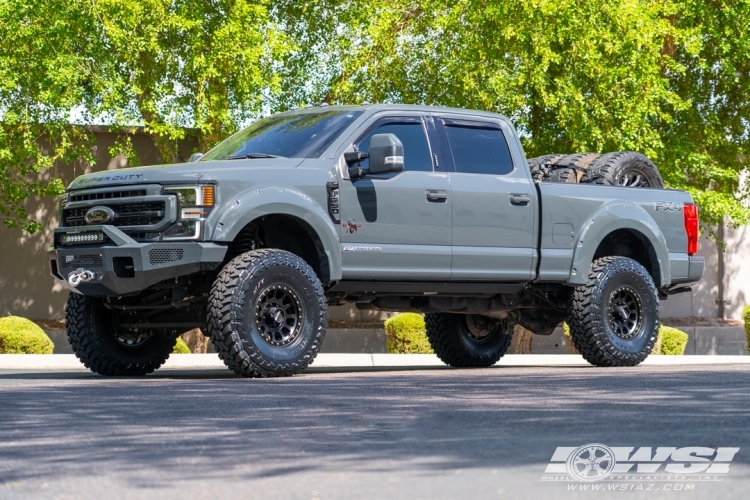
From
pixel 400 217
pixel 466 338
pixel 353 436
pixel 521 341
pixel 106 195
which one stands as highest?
pixel 106 195

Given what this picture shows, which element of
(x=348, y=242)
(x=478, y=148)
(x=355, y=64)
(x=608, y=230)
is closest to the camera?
(x=348, y=242)

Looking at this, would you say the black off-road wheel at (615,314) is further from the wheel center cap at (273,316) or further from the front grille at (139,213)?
the front grille at (139,213)

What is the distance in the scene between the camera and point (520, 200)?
11570mm

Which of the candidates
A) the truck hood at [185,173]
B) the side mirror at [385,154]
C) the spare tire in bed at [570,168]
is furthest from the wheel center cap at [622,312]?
the truck hood at [185,173]

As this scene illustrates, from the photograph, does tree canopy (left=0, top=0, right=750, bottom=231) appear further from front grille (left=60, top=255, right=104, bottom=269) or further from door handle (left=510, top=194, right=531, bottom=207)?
Result: front grille (left=60, top=255, right=104, bottom=269)

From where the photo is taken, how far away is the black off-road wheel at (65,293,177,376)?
36.1 ft

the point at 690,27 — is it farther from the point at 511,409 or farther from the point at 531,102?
the point at 511,409

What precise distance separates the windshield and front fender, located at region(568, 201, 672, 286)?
2.62 metres

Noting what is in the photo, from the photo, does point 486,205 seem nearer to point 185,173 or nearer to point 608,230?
point 608,230

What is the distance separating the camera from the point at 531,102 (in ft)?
64.0

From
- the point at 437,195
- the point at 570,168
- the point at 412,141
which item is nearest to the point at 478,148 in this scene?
the point at 412,141

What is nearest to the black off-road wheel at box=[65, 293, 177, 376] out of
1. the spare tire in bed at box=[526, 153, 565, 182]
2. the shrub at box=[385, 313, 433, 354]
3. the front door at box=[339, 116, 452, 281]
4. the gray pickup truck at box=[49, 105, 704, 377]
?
the gray pickup truck at box=[49, 105, 704, 377]

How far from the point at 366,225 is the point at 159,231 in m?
1.79

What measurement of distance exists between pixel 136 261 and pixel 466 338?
4.89 meters
